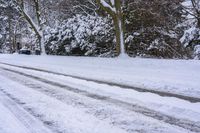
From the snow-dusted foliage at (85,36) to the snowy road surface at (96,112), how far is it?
16.9 metres

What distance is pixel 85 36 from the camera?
27391 millimetres

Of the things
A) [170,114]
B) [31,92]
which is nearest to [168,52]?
[31,92]

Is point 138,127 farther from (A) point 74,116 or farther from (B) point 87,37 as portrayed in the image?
(B) point 87,37

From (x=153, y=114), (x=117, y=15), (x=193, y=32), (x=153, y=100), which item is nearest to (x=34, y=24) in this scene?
(x=117, y=15)

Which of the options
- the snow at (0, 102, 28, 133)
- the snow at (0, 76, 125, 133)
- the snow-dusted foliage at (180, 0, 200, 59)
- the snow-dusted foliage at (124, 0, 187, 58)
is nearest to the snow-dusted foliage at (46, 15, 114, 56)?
the snow-dusted foliage at (124, 0, 187, 58)

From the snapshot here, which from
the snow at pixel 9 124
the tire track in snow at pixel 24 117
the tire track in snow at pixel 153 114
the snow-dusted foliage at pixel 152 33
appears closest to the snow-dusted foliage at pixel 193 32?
the snow-dusted foliage at pixel 152 33

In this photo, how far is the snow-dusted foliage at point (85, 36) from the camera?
26.4 metres

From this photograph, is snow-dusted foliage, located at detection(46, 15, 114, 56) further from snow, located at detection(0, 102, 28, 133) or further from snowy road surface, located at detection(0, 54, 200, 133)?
snow, located at detection(0, 102, 28, 133)

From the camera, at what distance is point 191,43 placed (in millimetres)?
19188

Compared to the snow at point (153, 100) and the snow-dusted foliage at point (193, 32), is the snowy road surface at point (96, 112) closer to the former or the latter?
the snow at point (153, 100)

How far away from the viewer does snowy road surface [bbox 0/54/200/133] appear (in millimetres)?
5625

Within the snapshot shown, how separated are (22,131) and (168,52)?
20.2 meters

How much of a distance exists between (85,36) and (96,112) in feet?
68.6

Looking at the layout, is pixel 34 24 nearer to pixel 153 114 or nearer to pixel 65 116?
pixel 65 116
